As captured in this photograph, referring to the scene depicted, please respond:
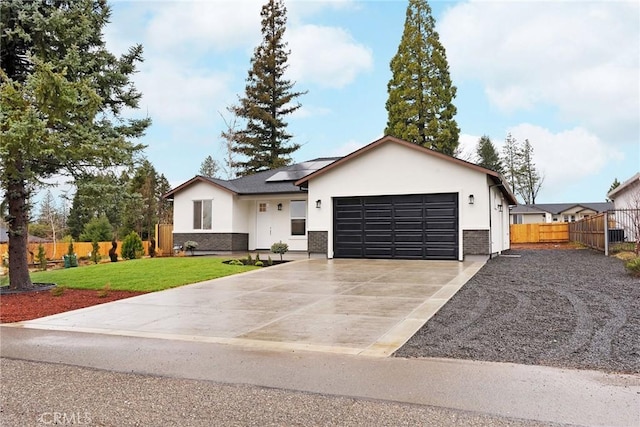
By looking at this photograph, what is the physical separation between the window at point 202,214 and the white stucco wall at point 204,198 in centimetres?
15

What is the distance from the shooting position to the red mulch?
7.94 m

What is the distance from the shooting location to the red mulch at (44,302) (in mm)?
7945

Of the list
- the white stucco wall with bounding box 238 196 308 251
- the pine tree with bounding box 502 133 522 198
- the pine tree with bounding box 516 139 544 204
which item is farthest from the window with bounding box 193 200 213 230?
the pine tree with bounding box 516 139 544 204

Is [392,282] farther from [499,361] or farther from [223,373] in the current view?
[223,373]

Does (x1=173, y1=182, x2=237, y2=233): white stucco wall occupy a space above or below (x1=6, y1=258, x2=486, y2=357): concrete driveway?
above

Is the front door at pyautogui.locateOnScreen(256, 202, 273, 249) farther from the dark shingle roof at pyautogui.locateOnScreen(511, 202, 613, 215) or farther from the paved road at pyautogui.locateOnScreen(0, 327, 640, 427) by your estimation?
the dark shingle roof at pyautogui.locateOnScreen(511, 202, 613, 215)

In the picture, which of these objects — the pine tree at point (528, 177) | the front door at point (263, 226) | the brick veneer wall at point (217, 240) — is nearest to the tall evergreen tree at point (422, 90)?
the front door at point (263, 226)

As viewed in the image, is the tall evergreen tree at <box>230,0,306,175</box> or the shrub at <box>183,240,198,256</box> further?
the tall evergreen tree at <box>230,0,306,175</box>

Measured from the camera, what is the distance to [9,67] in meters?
10.4

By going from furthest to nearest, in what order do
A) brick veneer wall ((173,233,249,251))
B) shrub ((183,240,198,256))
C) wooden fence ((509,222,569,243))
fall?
1. wooden fence ((509,222,569,243))
2. shrub ((183,240,198,256))
3. brick veneer wall ((173,233,249,251))

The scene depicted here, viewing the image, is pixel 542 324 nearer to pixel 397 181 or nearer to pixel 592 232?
pixel 397 181

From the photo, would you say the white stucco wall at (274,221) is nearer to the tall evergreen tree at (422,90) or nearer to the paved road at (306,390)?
the tall evergreen tree at (422,90)

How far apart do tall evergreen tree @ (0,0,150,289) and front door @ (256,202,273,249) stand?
9336mm

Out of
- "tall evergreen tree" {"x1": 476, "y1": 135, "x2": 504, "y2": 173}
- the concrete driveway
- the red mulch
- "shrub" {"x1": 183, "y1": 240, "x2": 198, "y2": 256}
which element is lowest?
the red mulch
